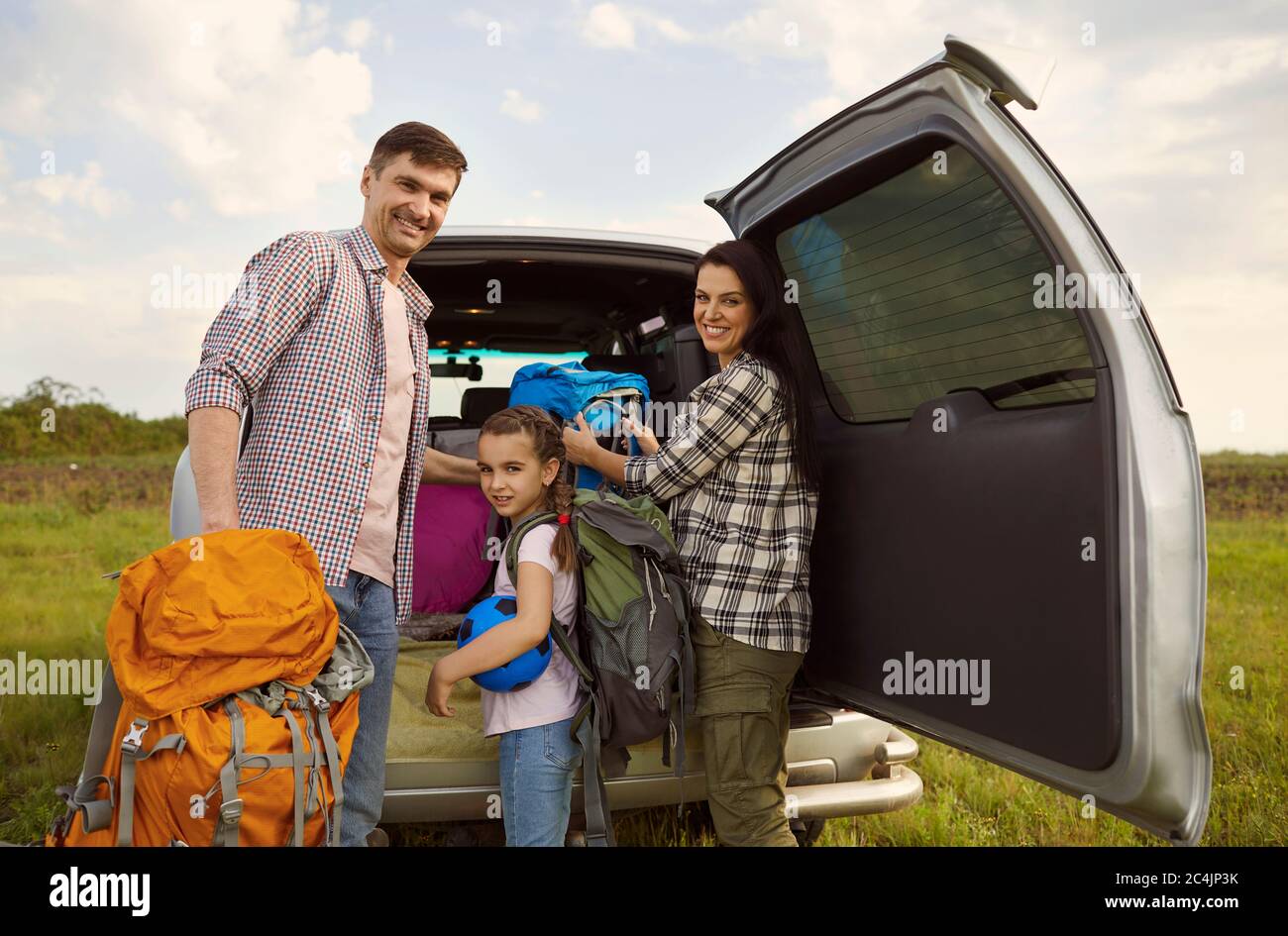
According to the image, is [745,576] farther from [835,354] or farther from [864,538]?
[835,354]

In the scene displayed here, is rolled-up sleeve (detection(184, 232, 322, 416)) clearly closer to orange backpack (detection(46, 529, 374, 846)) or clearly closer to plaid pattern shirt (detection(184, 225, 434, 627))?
plaid pattern shirt (detection(184, 225, 434, 627))

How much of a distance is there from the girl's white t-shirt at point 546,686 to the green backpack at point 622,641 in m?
0.03

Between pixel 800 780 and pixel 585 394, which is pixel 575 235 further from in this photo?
pixel 800 780

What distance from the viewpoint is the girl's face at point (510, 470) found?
94.4 inches

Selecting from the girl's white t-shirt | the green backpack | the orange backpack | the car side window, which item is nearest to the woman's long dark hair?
the car side window

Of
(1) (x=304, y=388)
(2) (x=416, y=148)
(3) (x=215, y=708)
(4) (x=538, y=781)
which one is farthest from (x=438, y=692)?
(2) (x=416, y=148)

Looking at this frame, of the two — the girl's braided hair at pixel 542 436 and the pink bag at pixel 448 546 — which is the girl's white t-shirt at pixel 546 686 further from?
the pink bag at pixel 448 546

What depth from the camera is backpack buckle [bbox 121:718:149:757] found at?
1675mm

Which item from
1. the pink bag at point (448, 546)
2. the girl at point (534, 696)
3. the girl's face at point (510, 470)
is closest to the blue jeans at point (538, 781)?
the girl at point (534, 696)

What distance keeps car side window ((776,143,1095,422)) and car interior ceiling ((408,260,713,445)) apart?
2.52ft

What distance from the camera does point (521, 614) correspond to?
2.18 m

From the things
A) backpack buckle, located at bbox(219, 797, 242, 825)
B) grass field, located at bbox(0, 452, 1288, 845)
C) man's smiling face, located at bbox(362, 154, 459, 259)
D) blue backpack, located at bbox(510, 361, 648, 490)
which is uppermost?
man's smiling face, located at bbox(362, 154, 459, 259)
